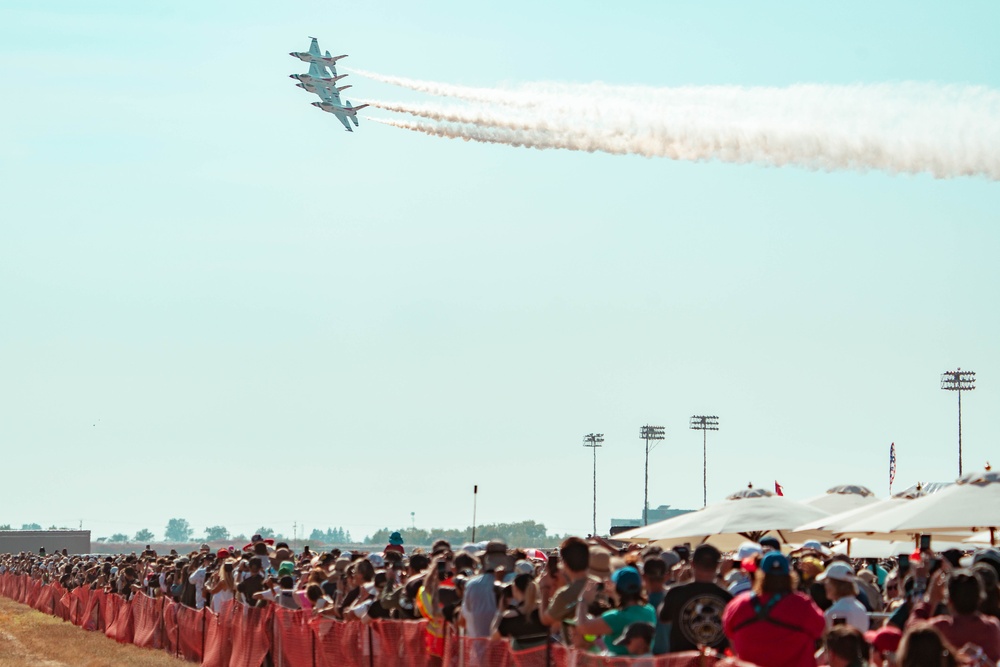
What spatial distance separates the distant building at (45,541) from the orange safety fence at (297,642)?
3052 inches

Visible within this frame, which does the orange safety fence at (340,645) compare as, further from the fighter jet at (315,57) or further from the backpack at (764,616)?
the fighter jet at (315,57)

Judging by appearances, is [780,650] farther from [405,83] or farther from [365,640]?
[405,83]

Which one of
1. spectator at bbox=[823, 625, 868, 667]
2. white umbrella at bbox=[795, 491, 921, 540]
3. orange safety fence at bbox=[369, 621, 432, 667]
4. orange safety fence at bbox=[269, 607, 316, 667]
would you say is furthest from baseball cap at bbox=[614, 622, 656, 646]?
white umbrella at bbox=[795, 491, 921, 540]

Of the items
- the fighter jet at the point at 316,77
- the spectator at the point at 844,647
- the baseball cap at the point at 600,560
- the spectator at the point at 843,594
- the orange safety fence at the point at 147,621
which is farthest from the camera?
the fighter jet at the point at 316,77

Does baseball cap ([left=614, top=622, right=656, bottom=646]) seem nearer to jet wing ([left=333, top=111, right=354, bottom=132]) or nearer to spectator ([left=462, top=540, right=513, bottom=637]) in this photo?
spectator ([left=462, top=540, right=513, bottom=637])

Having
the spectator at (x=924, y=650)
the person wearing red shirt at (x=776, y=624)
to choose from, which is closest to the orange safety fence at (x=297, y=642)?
the person wearing red shirt at (x=776, y=624)

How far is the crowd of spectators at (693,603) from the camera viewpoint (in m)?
8.31

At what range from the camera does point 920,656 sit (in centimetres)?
699

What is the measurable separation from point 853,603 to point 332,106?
68061 millimetres

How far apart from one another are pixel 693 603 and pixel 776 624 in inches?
36.5

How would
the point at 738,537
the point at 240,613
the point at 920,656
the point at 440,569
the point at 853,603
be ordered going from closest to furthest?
1. the point at 920,656
2. the point at 853,603
3. the point at 440,569
4. the point at 240,613
5. the point at 738,537

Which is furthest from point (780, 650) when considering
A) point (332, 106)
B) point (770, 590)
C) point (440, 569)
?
point (332, 106)

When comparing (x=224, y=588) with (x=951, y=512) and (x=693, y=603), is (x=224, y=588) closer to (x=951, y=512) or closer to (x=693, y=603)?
(x=951, y=512)

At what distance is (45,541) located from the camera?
342 feet
